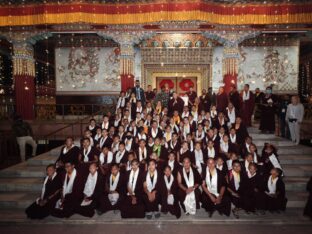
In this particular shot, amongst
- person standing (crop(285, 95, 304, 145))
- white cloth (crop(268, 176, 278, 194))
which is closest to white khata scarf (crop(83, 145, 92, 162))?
white cloth (crop(268, 176, 278, 194))

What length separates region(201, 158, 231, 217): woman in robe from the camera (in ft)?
19.0

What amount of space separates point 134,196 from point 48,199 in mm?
1870

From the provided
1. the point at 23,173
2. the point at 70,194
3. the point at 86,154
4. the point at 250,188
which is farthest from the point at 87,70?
the point at 250,188

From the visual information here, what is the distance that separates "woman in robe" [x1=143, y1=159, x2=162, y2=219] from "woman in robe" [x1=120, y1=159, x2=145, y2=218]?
119 millimetres

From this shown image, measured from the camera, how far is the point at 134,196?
19.6 ft

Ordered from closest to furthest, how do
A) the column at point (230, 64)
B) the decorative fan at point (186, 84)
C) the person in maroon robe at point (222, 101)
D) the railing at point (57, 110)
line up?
the person in maroon robe at point (222, 101), the column at point (230, 64), the railing at point (57, 110), the decorative fan at point (186, 84)

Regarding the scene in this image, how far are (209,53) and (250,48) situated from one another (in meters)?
2.14

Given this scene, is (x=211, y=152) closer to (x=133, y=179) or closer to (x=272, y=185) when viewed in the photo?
(x=272, y=185)

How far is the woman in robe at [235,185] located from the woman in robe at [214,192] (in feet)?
0.53

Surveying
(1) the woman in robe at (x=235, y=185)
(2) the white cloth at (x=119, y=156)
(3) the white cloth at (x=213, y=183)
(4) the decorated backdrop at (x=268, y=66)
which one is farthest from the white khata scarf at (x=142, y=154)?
(4) the decorated backdrop at (x=268, y=66)

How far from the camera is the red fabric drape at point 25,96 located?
12.1 m

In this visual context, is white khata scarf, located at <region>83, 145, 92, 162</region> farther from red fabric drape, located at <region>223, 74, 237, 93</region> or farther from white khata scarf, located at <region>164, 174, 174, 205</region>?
red fabric drape, located at <region>223, 74, 237, 93</region>

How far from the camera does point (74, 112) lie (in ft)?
45.5

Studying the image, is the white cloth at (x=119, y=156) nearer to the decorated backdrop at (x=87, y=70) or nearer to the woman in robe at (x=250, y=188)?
the woman in robe at (x=250, y=188)
